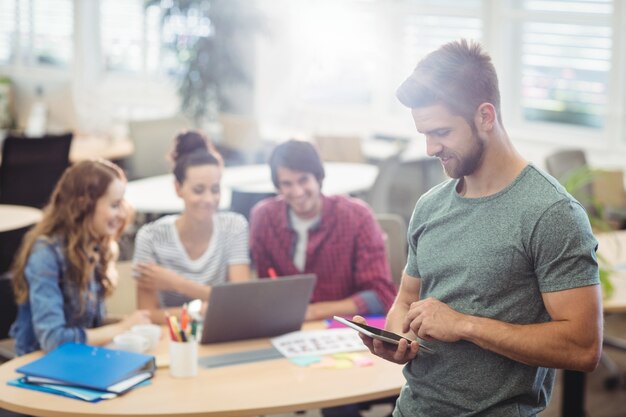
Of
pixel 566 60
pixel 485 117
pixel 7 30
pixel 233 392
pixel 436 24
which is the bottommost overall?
pixel 233 392

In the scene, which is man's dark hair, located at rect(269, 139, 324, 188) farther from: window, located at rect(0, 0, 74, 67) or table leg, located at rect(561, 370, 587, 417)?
window, located at rect(0, 0, 74, 67)

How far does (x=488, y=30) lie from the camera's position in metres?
6.91

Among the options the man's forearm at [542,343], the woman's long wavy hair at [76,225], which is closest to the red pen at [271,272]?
the woman's long wavy hair at [76,225]

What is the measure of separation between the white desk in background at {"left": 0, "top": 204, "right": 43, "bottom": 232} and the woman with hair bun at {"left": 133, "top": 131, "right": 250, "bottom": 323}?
1.84 metres

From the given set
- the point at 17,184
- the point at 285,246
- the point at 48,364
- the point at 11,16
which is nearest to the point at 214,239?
the point at 285,246

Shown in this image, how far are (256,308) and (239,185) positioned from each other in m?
2.89

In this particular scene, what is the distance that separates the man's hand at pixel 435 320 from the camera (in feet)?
5.86

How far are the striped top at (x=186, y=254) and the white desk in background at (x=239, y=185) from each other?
5.24 feet

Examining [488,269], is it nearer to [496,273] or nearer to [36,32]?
[496,273]

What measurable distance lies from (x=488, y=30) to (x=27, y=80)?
485 centimetres

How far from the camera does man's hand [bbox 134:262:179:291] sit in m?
3.07

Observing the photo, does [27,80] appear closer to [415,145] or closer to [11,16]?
[11,16]

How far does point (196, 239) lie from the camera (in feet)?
10.9

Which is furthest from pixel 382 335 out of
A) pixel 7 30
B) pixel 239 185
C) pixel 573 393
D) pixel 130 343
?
pixel 7 30
